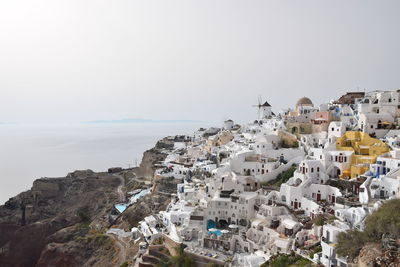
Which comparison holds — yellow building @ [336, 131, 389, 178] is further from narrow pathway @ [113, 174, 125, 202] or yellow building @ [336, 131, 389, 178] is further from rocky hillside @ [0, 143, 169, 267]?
narrow pathway @ [113, 174, 125, 202]

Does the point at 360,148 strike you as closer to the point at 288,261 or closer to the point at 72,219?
the point at 288,261

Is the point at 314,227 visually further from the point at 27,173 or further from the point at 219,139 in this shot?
the point at 27,173

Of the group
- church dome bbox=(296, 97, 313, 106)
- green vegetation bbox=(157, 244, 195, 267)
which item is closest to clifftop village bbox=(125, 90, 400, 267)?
green vegetation bbox=(157, 244, 195, 267)

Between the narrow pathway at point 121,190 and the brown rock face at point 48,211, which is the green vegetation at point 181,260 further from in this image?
the narrow pathway at point 121,190

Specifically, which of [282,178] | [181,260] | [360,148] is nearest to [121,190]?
[282,178]

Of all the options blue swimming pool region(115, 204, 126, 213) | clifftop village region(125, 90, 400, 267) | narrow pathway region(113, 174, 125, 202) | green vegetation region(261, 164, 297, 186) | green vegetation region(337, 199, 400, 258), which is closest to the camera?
green vegetation region(337, 199, 400, 258)

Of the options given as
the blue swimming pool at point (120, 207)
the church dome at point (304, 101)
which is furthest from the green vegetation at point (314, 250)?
the blue swimming pool at point (120, 207)
